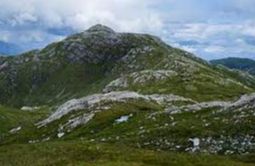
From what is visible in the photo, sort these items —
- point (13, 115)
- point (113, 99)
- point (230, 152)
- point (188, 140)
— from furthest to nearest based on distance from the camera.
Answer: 1. point (13, 115)
2. point (113, 99)
3. point (188, 140)
4. point (230, 152)

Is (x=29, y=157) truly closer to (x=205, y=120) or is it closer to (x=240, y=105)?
(x=205, y=120)

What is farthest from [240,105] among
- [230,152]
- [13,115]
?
[13,115]

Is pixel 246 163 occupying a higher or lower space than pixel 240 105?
lower

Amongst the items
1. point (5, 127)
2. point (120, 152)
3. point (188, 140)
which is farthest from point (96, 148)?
point (5, 127)

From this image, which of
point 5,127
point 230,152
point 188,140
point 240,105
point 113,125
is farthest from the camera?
point 5,127

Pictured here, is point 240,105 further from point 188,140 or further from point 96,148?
point 96,148

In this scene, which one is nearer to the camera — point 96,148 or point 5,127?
point 96,148
